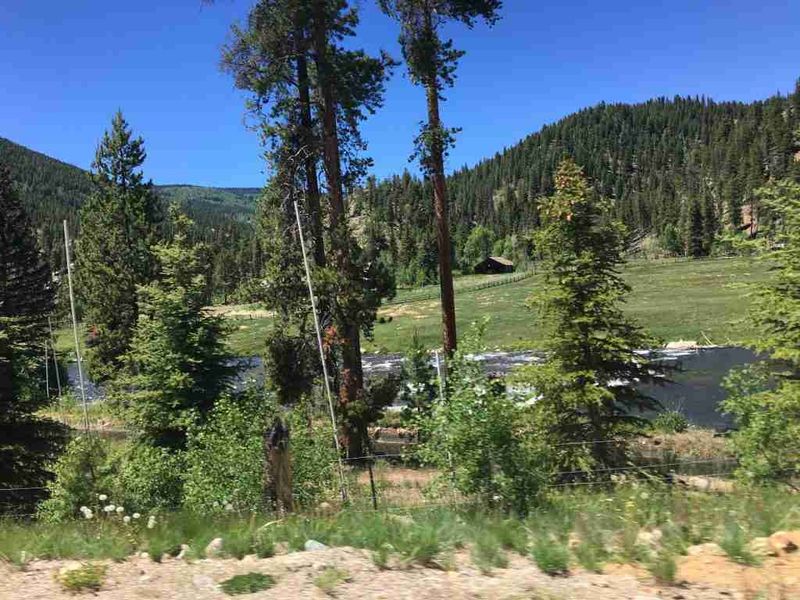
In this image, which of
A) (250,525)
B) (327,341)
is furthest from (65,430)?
(250,525)

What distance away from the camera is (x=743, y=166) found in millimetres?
155125

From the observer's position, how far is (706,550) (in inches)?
195

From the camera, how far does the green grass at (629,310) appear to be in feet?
152

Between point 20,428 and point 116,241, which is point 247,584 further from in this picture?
point 116,241

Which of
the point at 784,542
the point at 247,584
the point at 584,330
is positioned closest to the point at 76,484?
the point at 247,584

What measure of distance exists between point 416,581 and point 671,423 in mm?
18724

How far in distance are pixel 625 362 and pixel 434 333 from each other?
1646 inches

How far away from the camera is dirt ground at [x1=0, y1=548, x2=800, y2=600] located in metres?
4.36

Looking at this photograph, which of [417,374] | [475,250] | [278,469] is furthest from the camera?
[475,250]

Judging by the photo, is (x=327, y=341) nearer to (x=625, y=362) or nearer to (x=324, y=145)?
(x=324, y=145)

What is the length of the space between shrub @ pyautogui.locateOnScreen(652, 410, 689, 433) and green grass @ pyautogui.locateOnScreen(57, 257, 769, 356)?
6649mm

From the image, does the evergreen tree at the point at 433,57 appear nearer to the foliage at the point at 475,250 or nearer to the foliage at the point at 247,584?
the foliage at the point at 247,584

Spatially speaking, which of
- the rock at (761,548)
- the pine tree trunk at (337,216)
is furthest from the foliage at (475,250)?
the rock at (761,548)

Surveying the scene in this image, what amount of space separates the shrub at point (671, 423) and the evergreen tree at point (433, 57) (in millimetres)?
9303
